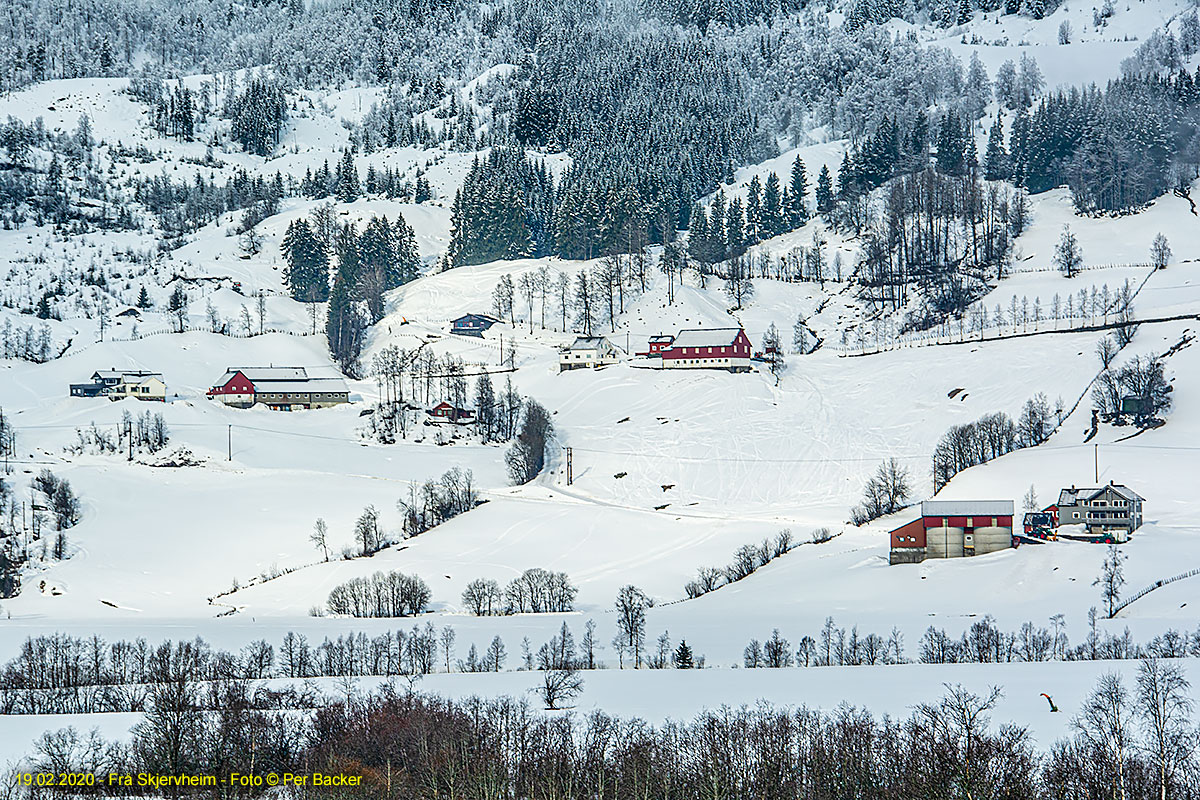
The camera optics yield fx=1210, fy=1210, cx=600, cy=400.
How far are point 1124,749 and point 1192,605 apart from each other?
26.4m

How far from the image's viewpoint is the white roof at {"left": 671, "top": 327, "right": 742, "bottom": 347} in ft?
390

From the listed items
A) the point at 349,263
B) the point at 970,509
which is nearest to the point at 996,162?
the point at 349,263

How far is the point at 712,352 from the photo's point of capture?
11825 centimetres

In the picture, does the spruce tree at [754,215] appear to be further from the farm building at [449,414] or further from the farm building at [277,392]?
the farm building at [277,392]

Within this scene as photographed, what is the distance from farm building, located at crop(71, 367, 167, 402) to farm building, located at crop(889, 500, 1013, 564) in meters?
77.2

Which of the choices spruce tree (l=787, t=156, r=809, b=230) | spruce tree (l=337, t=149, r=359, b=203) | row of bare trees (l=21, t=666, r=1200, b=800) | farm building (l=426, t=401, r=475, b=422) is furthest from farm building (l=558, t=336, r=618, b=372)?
row of bare trees (l=21, t=666, r=1200, b=800)

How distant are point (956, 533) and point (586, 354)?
193 feet

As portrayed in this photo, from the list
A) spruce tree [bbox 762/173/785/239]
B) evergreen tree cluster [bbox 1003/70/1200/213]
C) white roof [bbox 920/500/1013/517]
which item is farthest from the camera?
spruce tree [bbox 762/173/785/239]

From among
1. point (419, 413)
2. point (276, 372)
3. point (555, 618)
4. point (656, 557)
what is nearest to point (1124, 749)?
point (555, 618)

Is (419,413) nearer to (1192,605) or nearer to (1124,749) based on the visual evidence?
(1192,605)

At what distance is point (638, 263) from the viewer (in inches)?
5915

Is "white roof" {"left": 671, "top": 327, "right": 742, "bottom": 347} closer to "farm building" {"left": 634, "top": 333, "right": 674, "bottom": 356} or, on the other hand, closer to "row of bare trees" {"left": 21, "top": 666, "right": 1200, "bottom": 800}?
"farm building" {"left": 634, "top": 333, "right": 674, "bottom": 356}

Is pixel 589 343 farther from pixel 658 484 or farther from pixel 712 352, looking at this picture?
pixel 658 484

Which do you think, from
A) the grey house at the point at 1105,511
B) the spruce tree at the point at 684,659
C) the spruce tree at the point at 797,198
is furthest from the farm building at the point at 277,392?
the spruce tree at the point at 797,198
